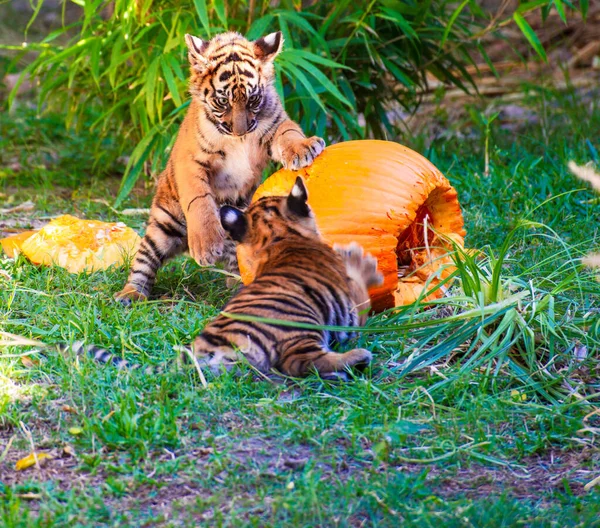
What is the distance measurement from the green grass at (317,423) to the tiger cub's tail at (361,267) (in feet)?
0.70

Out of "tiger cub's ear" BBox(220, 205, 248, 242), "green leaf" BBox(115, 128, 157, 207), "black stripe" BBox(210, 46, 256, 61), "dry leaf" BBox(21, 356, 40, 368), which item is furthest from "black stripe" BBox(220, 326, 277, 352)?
"green leaf" BBox(115, 128, 157, 207)

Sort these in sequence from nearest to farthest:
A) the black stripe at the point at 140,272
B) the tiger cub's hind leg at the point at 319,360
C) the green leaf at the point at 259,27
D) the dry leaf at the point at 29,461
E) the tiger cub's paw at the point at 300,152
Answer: the dry leaf at the point at 29,461, the tiger cub's hind leg at the point at 319,360, the tiger cub's paw at the point at 300,152, the black stripe at the point at 140,272, the green leaf at the point at 259,27

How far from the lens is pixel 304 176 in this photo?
430cm

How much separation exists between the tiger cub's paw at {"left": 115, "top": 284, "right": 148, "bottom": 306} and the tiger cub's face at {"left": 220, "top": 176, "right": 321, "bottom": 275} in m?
0.75

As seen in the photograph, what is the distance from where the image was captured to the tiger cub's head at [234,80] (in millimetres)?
4512

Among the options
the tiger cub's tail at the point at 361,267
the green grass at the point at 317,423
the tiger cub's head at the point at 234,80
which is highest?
the tiger cub's head at the point at 234,80

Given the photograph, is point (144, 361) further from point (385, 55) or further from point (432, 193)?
point (385, 55)

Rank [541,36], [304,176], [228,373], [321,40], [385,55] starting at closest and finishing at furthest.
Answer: [228,373] < [304,176] < [321,40] < [385,55] < [541,36]

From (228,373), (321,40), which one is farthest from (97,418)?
(321,40)

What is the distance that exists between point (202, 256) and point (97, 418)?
146cm

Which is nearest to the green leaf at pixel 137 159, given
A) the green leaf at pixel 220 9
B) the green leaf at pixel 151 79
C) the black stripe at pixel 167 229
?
the green leaf at pixel 151 79

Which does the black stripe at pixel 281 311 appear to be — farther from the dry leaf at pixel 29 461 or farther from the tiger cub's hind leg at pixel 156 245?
the tiger cub's hind leg at pixel 156 245

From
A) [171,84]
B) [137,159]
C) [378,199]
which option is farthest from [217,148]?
[137,159]

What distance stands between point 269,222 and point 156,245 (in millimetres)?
1056
